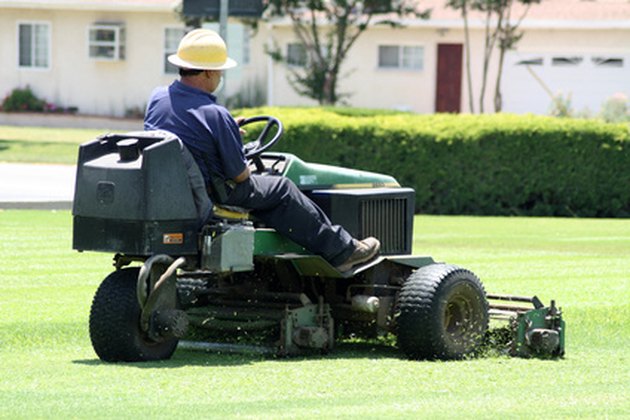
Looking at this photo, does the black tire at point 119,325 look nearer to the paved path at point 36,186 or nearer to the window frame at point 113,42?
the paved path at point 36,186

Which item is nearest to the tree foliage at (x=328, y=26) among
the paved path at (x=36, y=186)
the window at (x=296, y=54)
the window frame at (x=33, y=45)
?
the window at (x=296, y=54)

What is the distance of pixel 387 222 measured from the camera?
1048 centimetres

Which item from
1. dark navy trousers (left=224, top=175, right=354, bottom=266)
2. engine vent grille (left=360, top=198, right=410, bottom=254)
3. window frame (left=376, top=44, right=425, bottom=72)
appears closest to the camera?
dark navy trousers (left=224, top=175, right=354, bottom=266)

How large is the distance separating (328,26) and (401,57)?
10.3 feet

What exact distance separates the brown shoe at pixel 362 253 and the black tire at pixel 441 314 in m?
0.30

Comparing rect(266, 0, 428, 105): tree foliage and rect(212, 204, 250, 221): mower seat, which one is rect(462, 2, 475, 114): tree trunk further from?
rect(212, 204, 250, 221): mower seat

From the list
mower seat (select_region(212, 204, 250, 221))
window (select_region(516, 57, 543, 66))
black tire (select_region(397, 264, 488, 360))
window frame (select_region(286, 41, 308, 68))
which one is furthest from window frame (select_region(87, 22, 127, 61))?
mower seat (select_region(212, 204, 250, 221))

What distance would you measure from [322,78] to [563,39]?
22.6 ft

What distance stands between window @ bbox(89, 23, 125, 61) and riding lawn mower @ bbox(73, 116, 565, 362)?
120ft

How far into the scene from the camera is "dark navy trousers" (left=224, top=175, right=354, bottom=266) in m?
9.37

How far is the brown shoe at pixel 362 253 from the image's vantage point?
9820 mm

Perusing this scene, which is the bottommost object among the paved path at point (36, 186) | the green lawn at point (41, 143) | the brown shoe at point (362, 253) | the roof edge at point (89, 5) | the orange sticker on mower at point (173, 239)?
the green lawn at point (41, 143)

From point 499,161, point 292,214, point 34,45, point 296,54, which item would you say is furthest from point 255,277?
point 34,45

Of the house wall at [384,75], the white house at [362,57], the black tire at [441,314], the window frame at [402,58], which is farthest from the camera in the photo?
the window frame at [402,58]
